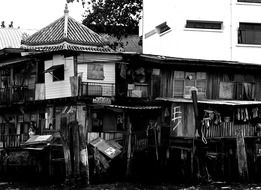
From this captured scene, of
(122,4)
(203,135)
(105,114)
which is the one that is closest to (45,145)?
(105,114)

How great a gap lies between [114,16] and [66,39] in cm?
957

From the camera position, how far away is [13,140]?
35.3 m

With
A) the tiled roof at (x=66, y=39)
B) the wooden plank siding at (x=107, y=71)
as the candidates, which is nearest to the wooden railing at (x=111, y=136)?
the wooden plank siding at (x=107, y=71)

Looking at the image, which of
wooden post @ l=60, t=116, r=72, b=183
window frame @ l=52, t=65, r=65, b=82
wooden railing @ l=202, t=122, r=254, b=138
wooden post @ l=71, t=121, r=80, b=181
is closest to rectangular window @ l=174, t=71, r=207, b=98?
wooden railing @ l=202, t=122, r=254, b=138

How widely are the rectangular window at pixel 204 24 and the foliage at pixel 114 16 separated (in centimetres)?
898

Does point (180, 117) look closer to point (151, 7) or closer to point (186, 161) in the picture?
point (186, 161)

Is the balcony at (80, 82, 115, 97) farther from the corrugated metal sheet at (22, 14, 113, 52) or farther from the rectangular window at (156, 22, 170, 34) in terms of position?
the rectangular window at (156, 22, 170, 34)

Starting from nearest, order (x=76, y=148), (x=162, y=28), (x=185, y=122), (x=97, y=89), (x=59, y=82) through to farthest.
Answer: (x=76, y=148) < (x=185, y=122) < (x=97, y=89) < (x=59, y=82) < (x=162, y=28)

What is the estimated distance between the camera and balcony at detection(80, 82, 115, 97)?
1244 inches

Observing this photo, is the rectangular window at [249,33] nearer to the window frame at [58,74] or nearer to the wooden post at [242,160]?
the wooden post at [242,160]

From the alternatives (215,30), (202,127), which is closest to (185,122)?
(202,127)

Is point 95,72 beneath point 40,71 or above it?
beneath

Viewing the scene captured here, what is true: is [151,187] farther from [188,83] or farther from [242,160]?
[188,83]

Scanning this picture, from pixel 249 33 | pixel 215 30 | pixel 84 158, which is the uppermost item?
pixel 215 30
